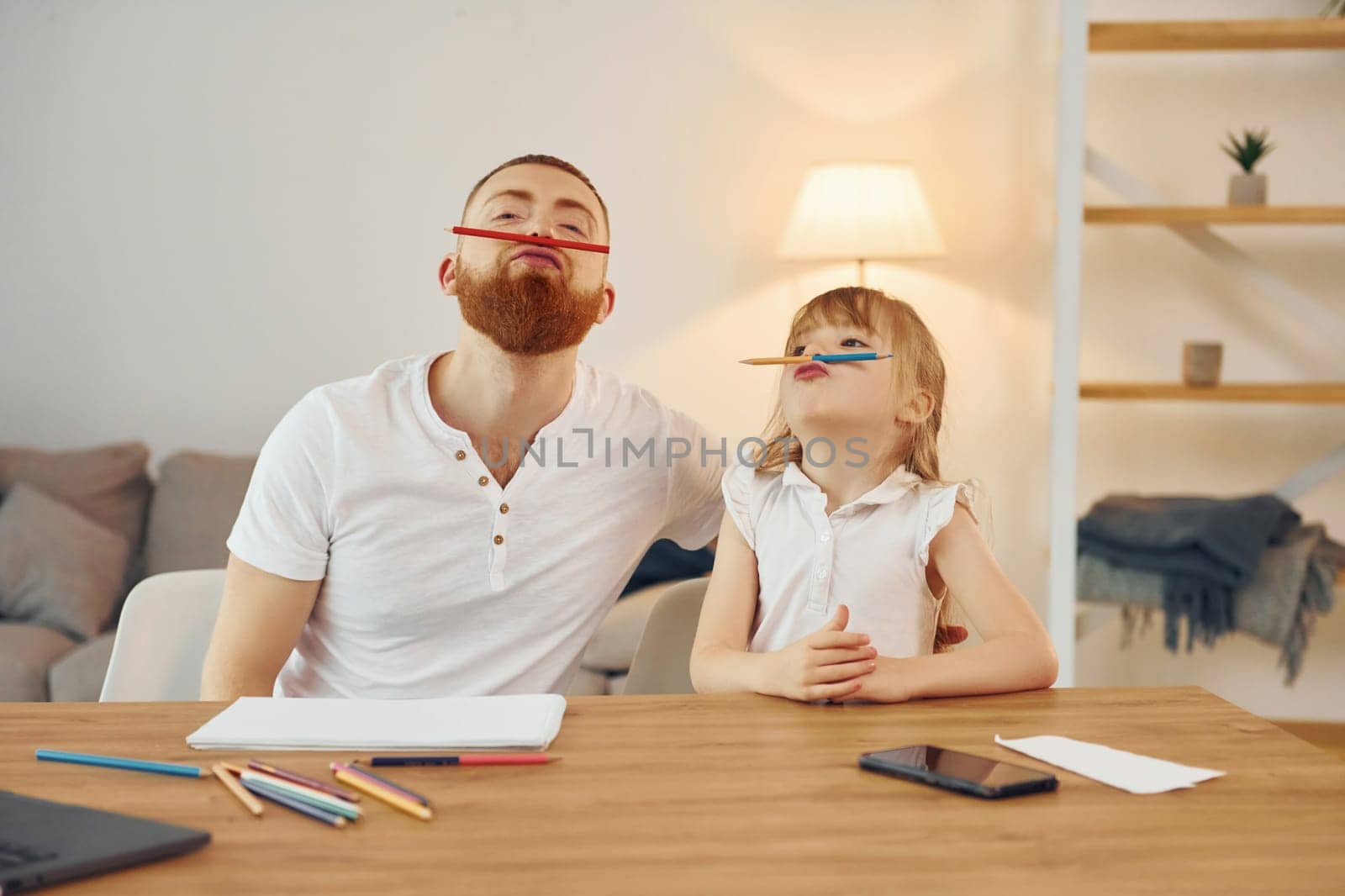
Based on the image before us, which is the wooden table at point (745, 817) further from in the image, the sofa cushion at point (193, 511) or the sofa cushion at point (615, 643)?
the sofa cushion at point (193, 511)

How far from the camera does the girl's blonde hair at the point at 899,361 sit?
57.9 inches

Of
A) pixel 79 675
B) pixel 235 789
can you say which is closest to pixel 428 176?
pixel 79 675

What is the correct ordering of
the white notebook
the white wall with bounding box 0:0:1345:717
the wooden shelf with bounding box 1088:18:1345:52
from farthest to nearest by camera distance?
the white wall with bounding box 0:0:1345:717 < the wooden shelf with bounding box 1088:18:1345:52 < the white notebook

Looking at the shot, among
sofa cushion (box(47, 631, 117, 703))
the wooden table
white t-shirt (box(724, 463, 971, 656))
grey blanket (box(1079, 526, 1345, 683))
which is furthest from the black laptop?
grey blanket (box(1079, 526, 1345, 683))

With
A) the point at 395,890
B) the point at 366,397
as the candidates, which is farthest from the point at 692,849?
the point at 366,397

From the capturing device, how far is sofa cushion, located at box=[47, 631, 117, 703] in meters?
2.59

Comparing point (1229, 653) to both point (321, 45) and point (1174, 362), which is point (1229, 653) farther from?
point (321, 45)

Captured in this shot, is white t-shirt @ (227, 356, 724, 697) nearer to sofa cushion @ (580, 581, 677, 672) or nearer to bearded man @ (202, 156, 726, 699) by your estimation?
bearded man @ (202, 156, 726, 699)

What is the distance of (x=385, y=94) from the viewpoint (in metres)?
3.50

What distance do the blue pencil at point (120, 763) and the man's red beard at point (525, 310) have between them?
79 cm

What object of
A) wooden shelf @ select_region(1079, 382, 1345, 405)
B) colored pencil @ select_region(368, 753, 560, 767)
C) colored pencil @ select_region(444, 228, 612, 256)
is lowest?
colored pencil @ select_region(368, 753, 560, 767)

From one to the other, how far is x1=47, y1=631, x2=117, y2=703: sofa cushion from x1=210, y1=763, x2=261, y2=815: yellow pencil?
192cm

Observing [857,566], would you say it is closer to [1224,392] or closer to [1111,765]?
[1111,765]

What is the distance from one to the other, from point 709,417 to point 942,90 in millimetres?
1121
